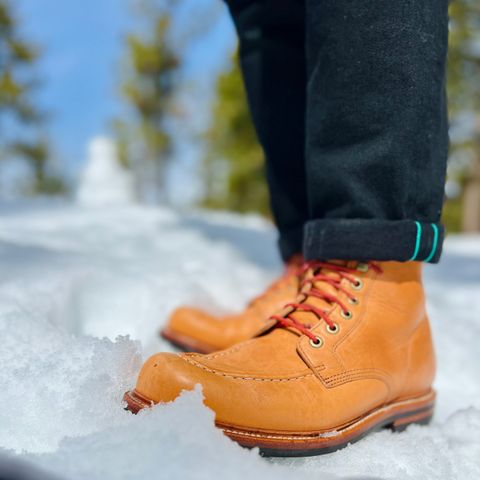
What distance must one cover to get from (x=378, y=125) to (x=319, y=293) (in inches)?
12.4

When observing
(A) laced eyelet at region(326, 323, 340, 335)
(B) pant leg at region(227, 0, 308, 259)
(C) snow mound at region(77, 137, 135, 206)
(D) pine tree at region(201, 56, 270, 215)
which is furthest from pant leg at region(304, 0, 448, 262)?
(C) snow mound at region(77, 137, 135, 206)

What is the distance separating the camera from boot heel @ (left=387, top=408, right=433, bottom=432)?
901mm

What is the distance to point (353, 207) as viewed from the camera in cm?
83

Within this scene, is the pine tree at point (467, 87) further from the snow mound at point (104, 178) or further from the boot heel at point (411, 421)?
the boot heel at point (411, 421)

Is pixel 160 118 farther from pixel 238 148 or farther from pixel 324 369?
pixel 324 369

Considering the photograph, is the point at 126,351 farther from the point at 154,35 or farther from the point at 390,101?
the point at 154,35

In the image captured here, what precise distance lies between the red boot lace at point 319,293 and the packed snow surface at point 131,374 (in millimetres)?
209

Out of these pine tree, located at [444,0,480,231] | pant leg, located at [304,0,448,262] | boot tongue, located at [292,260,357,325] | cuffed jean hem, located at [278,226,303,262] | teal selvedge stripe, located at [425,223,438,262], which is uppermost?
pant leg, located at [304,0,448,262]

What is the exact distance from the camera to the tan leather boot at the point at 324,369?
69cm

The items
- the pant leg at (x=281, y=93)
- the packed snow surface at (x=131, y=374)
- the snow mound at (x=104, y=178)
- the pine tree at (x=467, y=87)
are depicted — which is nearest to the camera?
the packed snow surface at (x=131, y=374)

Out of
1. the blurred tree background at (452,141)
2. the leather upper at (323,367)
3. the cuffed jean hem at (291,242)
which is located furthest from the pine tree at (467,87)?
the leather upper at (323,367)

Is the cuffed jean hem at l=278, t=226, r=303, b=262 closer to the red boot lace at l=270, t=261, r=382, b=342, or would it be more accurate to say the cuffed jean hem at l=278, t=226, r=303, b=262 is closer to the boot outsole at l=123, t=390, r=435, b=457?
the red boot lace at l=270, t=261, r=382, b=342

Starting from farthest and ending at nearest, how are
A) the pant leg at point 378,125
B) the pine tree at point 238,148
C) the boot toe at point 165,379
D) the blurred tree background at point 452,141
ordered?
the pine tree at point 238,148 → the blurred tree background at point 452,141 → the pant leg at point 378,125 → the boot toe at point 165,379

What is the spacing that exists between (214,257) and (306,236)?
3.62 feet
